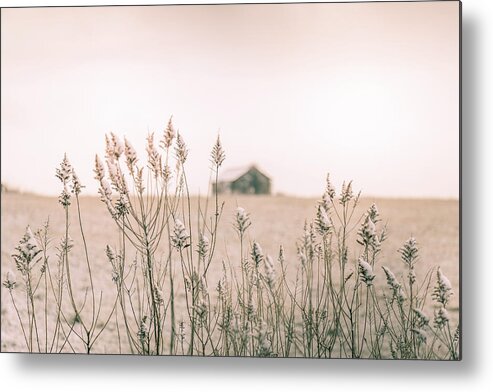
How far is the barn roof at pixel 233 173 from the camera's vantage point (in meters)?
3.45

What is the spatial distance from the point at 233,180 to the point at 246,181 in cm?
5

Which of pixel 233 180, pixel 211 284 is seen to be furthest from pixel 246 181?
pixel 211 284

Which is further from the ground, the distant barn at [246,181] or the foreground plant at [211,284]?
the distant barn at [246,181]

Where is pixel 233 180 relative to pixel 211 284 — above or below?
above

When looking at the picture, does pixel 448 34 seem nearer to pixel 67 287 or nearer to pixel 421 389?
pixel 421 389

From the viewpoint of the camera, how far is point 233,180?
346 cm

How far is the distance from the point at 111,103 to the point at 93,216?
473 mm

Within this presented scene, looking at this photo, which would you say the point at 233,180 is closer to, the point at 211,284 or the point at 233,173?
the point at 233,173

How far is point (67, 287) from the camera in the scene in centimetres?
354

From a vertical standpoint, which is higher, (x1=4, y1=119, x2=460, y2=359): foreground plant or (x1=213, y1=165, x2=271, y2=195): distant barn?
(x1=213, y1=165, x2=271, y2=195): distant barn

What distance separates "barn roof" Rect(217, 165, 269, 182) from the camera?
345cm

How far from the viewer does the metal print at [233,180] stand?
3.38m

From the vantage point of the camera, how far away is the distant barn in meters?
3.44

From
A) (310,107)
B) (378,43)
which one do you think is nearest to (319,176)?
(310,107)
